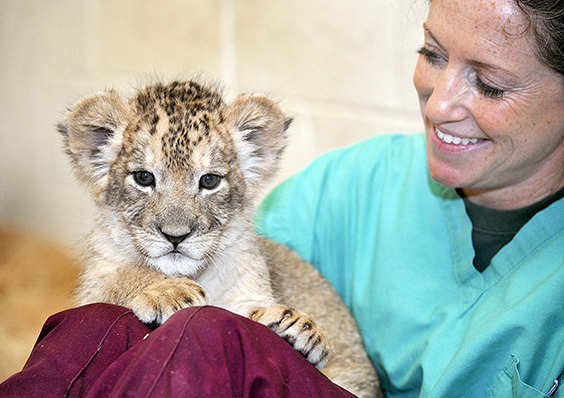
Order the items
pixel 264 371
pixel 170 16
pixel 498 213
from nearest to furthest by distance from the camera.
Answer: pixel 264 371 < pixel 498 213 < pixel 170 16

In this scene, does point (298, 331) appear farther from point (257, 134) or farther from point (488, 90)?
point (488, 90)

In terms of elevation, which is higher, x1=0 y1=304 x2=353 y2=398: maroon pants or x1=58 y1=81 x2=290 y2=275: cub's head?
x1=58 y1=81 x2=290 y2=275: cub's head

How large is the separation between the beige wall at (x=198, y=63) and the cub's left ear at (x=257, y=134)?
0.89 meters

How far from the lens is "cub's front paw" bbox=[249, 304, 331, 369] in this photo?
1.81 meters

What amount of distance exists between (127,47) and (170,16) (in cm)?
31

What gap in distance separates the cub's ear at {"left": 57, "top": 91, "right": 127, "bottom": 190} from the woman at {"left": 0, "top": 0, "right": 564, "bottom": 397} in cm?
45

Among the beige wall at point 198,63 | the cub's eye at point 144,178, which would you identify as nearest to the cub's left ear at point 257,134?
the cub's eye at point 144,178

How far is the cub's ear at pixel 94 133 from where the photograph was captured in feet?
6.46

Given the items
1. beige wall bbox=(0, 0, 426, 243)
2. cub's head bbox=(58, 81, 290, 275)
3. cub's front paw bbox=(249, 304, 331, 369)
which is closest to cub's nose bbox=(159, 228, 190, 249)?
cub's head bbox=(58, 81, 290, 275)

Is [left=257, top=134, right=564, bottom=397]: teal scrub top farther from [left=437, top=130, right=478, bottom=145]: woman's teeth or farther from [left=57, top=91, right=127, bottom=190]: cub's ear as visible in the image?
[left=57, top=91, right=127, bottom=190]: cub's ear

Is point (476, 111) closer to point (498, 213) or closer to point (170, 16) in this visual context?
point (498, 213)

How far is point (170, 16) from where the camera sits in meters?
3.82

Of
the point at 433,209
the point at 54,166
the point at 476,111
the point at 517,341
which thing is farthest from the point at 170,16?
the point at 517,341

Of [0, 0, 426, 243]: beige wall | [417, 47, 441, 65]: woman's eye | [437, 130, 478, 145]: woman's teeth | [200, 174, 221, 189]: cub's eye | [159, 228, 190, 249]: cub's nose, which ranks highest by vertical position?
[417, 47, 441, 65]: woman's eye
